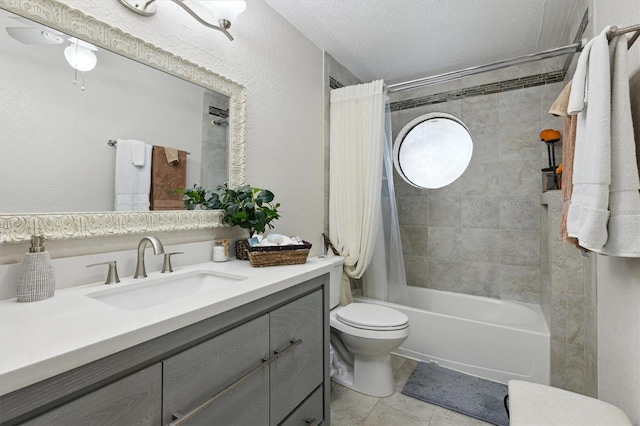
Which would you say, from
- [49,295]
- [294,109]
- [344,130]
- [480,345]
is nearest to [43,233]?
[49,295]

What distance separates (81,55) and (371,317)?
77.5 inches

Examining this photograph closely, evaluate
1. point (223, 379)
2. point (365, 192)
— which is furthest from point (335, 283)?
point (223, 379)

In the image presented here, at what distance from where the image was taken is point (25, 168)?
0.99 meters

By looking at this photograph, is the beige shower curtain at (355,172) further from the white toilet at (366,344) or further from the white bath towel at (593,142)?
the white bath towel at (593,142)

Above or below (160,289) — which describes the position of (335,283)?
below

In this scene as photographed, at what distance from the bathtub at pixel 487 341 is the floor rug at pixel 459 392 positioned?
0.30 ft

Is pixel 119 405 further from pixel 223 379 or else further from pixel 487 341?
pixel 487 341

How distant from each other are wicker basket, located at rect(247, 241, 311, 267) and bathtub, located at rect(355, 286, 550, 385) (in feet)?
4.14

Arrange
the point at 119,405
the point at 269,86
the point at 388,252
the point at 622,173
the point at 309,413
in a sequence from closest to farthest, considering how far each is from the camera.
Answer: the point at 119,405
the point at 622,173
the point at 309,413
the point at 269,86
the point at 388,252

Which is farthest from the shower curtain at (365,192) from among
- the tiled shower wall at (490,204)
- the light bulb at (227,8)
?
the light bulb at (227,8)

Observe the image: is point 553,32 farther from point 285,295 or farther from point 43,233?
point 43,233

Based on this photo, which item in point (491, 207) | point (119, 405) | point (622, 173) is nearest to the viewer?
point (119, 405)

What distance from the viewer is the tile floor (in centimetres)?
171

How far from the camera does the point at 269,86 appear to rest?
1.95m
